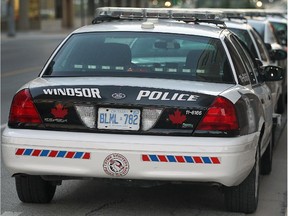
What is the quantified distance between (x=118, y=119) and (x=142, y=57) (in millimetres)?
1164

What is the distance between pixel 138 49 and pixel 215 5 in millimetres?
52202

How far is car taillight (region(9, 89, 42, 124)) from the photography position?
618cm

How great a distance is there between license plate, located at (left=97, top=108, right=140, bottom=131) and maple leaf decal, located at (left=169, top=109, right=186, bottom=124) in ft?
0.80

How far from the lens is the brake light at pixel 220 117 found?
6.00m

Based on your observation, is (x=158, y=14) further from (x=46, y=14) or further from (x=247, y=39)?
(x=46, y=14)

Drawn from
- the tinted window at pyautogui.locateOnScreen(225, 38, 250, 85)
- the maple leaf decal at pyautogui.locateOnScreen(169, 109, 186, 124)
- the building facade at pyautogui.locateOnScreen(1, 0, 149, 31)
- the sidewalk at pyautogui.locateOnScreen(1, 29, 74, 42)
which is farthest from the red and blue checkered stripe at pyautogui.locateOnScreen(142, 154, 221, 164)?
the building facade at pyautogui.locateOnScreen(1, 0, 149, 31)

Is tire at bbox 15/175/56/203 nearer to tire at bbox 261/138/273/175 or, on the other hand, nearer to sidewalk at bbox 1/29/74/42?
tire at bbox 261/138/273/175

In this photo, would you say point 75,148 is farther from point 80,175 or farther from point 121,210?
point 121,210

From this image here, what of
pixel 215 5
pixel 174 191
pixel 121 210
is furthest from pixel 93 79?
pixel 215 5

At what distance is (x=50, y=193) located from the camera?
6883 millimetres

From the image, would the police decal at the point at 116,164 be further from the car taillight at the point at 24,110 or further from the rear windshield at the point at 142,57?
the rear windshield at the point at 142,57

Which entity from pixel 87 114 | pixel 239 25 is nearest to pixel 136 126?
pixel 87 114

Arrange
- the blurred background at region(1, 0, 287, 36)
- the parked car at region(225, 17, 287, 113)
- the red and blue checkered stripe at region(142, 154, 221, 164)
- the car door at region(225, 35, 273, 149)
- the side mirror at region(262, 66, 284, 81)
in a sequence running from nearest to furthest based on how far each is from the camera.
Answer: the red and blue checkered stripe at region(142, 154, 221, 164), the car door at region(225, 35, 273, 149), the side mirror at region(262, 66, 284, 81), the parked car at region(225, 17, 287, 113), the blurred background at region(1, 0, 287, 36)

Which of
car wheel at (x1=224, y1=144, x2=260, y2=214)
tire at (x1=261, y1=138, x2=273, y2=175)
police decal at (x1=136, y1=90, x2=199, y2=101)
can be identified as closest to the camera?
police decal at (x1=136, y1=90, x2=199, y2=101)
